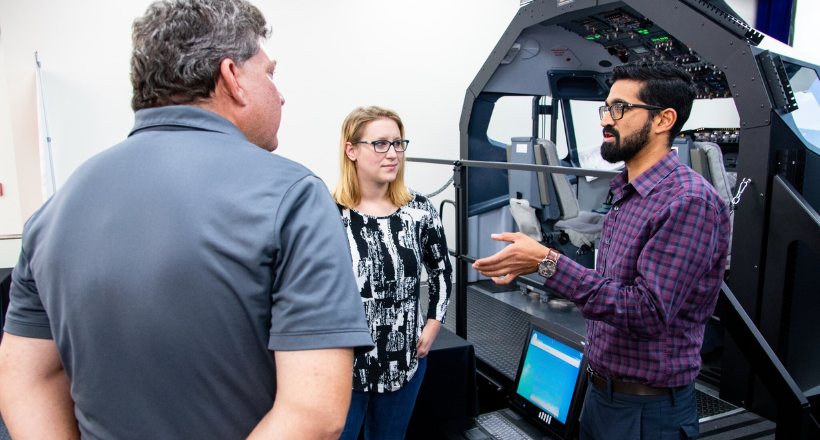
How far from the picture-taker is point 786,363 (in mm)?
2525

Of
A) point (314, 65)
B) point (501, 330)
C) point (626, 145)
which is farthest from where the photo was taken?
point (314, 65)

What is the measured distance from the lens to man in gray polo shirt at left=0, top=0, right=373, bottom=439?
625mm

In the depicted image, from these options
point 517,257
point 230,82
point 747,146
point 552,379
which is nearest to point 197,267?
point 230,82

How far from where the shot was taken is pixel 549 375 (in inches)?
75.7

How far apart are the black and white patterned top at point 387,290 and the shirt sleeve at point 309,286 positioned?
900 mm

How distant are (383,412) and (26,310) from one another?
3.51 feet

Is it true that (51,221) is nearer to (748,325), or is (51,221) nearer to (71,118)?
(748,325)

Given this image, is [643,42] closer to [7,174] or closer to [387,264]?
[387,264]

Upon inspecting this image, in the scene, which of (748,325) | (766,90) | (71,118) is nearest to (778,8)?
(766,90)

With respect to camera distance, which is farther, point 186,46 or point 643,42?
point 643,42

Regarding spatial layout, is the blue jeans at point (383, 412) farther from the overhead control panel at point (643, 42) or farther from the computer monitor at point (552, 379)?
the overhead control panel at point (643, 42)

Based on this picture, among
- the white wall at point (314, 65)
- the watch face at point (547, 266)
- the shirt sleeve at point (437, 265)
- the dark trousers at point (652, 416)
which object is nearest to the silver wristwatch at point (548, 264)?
the watch face at point (547, 266)

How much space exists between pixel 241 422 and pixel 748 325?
1458 mm

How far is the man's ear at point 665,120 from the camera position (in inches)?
52.6
